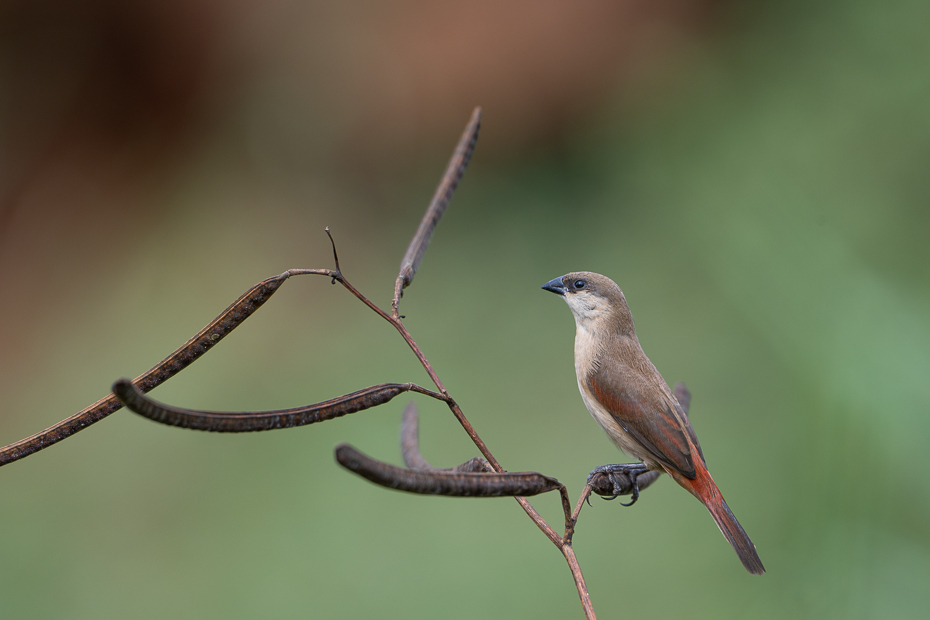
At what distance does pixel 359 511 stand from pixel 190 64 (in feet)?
10.6

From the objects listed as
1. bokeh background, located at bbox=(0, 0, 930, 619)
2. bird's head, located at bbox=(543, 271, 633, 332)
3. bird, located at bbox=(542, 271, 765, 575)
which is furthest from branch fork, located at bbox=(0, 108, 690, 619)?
bokeh background, located at bbox=(0, 0, 930, 619)

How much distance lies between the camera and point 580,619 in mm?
2902

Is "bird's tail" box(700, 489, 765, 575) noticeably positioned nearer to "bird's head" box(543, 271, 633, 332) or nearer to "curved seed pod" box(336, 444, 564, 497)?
"bird's head" box(543, 271, 633, 332)

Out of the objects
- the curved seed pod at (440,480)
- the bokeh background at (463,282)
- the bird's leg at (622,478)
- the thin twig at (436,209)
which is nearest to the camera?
the curved seed pod at (440,480)

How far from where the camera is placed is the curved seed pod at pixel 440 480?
2.45 ft

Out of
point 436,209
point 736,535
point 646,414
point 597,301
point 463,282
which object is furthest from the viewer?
point 463,282

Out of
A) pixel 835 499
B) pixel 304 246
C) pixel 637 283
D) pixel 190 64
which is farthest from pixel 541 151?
pixel 835 499

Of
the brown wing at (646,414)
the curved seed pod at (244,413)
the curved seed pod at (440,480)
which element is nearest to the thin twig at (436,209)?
the curved seed pod at (244,413)

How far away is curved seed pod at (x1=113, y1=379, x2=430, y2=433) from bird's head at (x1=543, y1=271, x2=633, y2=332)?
1.20 metres

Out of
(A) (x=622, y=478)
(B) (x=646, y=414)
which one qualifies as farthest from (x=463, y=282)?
(A) (x=622, y=478)

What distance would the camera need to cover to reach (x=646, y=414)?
6.51ft

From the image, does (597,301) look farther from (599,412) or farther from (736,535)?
(736,535)

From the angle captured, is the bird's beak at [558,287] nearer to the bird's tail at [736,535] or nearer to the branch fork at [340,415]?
the bird's tail at [736,535]

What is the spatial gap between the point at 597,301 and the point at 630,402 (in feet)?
1.09
